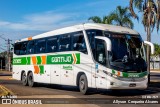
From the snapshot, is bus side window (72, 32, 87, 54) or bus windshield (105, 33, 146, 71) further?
bus side window (72, 32, 87, 54)

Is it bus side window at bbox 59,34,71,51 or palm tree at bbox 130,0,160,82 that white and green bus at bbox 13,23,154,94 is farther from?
palm tree at bbox 130,0,160,82

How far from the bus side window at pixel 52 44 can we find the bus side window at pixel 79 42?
2273 millimetres

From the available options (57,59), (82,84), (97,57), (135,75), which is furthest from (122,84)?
(57,59)

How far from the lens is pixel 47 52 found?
877 inches

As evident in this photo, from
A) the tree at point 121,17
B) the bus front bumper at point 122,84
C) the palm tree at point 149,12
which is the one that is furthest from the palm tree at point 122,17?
the bus front bumper at point 122,84

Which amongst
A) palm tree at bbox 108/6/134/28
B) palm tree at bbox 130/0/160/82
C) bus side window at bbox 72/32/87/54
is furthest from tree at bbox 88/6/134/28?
bus side window at bbox 72/32/87/54

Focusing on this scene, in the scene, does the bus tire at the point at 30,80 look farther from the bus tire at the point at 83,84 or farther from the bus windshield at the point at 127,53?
the bus windshield at the point at 127,53

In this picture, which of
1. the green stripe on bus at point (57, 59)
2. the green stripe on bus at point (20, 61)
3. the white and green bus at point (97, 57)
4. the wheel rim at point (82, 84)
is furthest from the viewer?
the green stripe on bus at point (20, 61)

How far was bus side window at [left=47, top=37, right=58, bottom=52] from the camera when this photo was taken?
2123 cm

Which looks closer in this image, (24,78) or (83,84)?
(83,84)

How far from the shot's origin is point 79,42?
1869 centimetres

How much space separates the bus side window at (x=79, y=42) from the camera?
18250mm

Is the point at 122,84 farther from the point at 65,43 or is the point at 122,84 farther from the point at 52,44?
the point at 52,44

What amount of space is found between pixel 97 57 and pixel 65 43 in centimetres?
342
